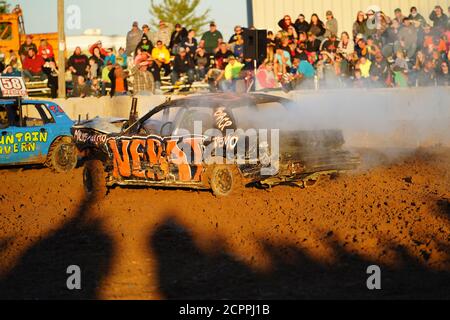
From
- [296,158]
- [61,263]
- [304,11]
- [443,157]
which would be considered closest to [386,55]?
[443,157]

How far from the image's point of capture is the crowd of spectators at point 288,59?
19.2 metres

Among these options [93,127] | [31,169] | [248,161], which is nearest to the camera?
[248,161]

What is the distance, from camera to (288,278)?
734cm

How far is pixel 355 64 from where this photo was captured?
772 inches

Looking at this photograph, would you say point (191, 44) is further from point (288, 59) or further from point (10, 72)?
point (10, 72)

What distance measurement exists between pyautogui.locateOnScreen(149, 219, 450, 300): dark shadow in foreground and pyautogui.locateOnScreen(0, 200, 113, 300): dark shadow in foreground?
0.59 meters

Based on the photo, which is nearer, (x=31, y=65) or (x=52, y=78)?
(x=52, y=78)

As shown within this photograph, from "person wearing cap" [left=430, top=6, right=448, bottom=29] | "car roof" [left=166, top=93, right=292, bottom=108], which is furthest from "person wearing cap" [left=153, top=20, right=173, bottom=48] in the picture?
"car roof" [left=166, top=93, right=292, bottom=108]

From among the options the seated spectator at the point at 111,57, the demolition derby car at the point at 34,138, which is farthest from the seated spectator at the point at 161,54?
the demolition derby car at the point at 34,138

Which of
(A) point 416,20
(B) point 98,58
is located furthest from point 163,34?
(A) point 416,20

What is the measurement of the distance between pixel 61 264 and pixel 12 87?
8.77 m

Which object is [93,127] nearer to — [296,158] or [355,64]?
[296,158]

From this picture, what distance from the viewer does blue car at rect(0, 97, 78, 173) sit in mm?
15328

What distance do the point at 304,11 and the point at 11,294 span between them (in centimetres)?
2068
